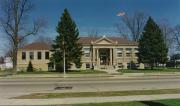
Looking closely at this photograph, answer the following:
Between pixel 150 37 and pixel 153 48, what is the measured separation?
244cm

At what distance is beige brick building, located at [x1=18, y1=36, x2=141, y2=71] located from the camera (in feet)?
216

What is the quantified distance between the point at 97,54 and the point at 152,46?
485 inches

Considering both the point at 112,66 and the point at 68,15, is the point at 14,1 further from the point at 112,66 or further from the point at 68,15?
the point at 112,66

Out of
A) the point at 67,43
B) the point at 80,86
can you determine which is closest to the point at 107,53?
the point at 67,43

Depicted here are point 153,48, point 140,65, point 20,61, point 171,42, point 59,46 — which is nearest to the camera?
point 59,46

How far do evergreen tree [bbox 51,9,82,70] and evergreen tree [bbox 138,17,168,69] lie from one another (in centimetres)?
1459

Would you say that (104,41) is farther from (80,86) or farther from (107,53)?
(80,86)

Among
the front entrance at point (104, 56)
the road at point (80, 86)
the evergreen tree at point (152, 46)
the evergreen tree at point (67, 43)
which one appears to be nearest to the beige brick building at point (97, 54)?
the front entrance at point (104, 56)

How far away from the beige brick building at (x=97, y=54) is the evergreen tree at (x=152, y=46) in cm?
678

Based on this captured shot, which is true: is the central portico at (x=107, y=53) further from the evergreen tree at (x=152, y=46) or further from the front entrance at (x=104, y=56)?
the evergreen tree at (x=152, y=46)

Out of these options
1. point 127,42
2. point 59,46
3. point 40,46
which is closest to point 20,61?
point 40,46

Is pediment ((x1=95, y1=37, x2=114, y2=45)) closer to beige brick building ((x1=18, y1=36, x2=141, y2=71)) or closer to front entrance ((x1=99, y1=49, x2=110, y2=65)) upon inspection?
beige brick building ((x1=18, y1=36, x2=141, y2=71))

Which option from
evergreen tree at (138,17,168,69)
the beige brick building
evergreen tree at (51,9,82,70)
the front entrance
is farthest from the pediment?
evergreen tree at (51,9,82,70)

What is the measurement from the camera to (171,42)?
307 ft
